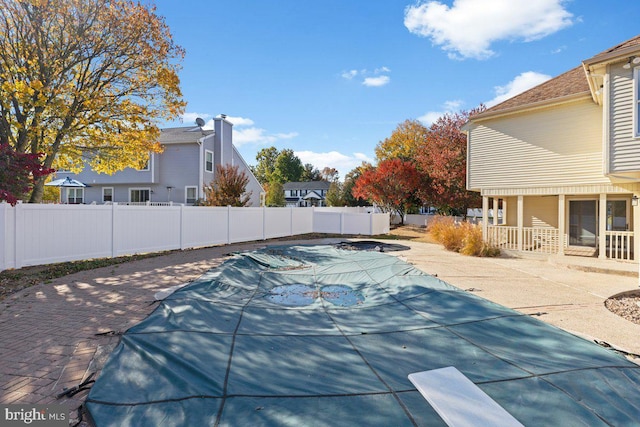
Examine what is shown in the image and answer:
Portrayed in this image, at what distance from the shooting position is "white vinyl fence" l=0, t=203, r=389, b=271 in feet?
22.8

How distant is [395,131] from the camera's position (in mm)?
37031

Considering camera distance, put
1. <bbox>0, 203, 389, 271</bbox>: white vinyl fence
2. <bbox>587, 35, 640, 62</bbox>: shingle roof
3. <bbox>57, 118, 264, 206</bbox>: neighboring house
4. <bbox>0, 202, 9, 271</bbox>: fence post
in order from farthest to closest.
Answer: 1. <bbox>57, 118, 264, 206</bbox>: neighboring house
2. <bbox>587, 35, 640, 62</bbox>: shingle roof
3. <bbox>0, 203, 389, 271</bbox>: white vinyl fence
4. <bbox>0, 202, 9, 271</bbox>: fence post

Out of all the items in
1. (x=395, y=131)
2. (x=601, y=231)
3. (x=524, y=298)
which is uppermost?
(x=395, y=131)

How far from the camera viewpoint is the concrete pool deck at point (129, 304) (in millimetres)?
3014

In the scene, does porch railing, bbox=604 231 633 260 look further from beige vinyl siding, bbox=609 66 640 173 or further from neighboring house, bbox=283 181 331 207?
neighboring house, bbox=283 181 331 207

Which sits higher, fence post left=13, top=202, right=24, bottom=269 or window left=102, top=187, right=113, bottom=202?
window left=102, top=187, right=113, bottom=202

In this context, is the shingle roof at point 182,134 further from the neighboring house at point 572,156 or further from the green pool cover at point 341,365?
the green pool cover at point 341,365

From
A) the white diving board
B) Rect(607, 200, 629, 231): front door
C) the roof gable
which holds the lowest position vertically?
the white diving board

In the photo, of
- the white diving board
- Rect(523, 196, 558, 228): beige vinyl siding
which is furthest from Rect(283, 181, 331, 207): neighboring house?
the white diving board

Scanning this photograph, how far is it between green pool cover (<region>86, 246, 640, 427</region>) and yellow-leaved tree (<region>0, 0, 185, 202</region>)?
8.26 m

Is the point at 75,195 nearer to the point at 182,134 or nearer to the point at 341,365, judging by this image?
the point at 182,134

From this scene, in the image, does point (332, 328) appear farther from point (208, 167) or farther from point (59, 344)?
point (208, 167)

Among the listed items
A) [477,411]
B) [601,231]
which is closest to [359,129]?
[601,231]

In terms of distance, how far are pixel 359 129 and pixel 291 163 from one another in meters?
38.2
